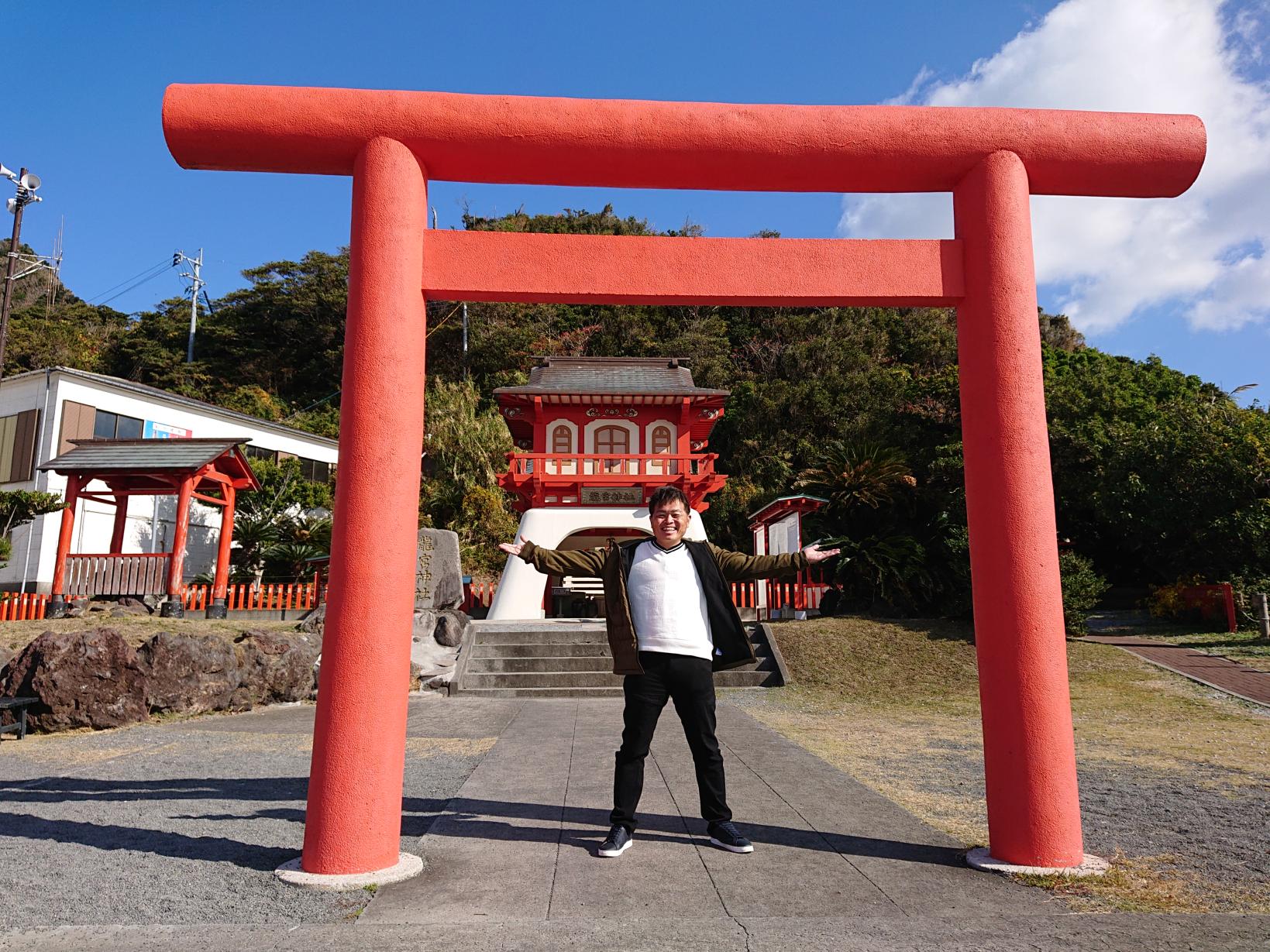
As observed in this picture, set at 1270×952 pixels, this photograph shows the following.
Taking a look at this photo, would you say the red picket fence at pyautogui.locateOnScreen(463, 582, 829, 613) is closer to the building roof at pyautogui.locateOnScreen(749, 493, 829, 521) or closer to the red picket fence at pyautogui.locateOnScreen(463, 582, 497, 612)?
the red picket fence at pyautogui.locateOnScreen(463, 582, 497, 612)

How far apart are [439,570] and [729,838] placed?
1252 centimetres

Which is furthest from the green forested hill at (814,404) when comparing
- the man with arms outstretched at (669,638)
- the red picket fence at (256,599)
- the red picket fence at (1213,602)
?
the man with arms outstretched at (669,638)

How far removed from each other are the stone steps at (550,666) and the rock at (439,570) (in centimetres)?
168

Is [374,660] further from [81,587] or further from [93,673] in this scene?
[81,587]

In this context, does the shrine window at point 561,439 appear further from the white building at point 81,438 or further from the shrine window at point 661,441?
the white building at point 81,438

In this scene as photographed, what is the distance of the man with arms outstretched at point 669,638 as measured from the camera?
3.77 m

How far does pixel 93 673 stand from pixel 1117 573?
88.9ft

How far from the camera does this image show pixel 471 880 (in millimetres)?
3279

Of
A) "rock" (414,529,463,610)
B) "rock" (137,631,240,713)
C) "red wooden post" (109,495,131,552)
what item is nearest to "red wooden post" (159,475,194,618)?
"red wooden post" (109,495,131,552)

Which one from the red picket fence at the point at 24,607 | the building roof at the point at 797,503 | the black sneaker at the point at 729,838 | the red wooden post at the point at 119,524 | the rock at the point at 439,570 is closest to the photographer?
the black sneaker at the point at 729,838

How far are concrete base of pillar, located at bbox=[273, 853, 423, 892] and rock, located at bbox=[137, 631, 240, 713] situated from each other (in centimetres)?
670

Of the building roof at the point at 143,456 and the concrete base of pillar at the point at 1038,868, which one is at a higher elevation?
the building roof at the point at 143,456

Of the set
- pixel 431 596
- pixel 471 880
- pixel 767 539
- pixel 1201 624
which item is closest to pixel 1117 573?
pixel 1201 624

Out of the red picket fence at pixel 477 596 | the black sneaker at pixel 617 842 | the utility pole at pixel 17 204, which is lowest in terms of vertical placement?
the black sneaker at pixel 617 842
